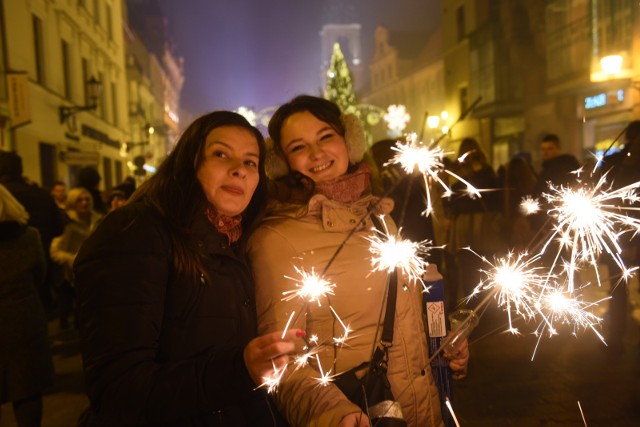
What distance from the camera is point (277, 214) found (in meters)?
2.25

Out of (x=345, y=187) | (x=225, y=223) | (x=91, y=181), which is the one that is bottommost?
(x=225, y=223)

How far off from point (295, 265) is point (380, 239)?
44 cm

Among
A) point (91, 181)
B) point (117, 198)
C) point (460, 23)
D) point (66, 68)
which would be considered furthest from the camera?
point (460, 23)

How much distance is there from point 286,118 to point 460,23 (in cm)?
3126

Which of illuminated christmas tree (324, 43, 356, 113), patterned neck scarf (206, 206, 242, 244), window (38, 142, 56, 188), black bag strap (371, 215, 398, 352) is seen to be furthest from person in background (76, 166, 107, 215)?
illuminated christmas tree (324, 43, 356, 113)

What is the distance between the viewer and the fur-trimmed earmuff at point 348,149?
8.00ft

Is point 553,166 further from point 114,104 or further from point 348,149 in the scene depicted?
point 114,104

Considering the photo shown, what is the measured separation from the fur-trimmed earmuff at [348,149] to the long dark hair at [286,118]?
17 millimetres

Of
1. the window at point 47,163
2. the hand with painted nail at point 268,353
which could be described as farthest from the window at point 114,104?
the hand with painted nail at point 268,353

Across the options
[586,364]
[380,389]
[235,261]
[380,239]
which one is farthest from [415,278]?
[586,364]

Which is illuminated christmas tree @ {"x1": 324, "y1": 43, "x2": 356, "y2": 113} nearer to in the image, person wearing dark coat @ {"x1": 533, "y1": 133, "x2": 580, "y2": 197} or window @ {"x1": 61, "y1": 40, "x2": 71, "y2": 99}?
window @ {"x1": 61, "y1": 40, "x2": 71, "y2": 99}

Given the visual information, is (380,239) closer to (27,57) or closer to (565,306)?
(565,306)

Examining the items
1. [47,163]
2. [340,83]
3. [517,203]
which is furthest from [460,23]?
[517,203]

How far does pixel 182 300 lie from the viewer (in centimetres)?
169
